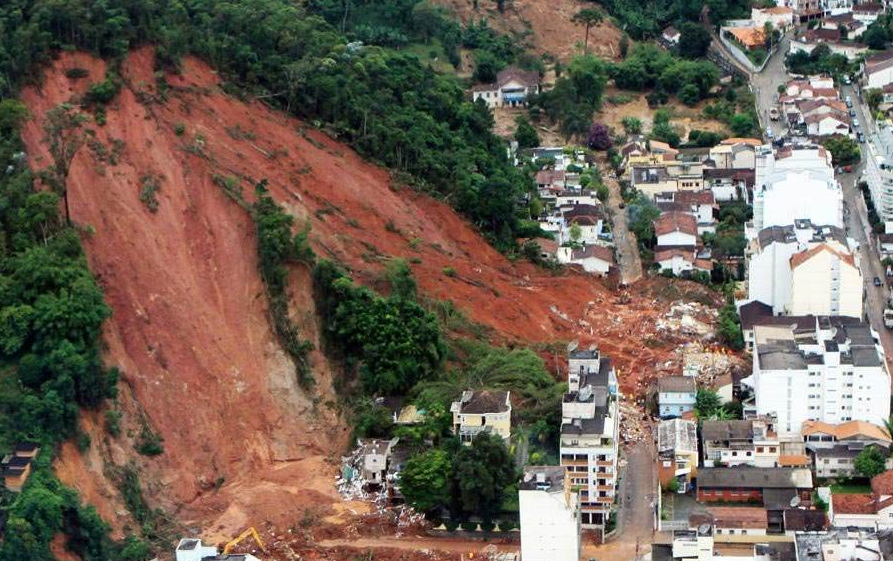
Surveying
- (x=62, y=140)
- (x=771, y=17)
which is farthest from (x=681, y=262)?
(x=771, y=17)

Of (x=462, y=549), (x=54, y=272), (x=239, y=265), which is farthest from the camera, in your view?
(x=239, y=265)

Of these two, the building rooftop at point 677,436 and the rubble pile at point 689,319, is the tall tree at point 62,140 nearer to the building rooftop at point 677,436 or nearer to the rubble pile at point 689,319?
the building rooftop at point 677,436

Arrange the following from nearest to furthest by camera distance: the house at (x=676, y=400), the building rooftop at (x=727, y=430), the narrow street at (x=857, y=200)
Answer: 1. the building rooftop at (x=727, y=430)
2. the house at (x=676, y=400)
3. the narrow street at (x=857, y=200)

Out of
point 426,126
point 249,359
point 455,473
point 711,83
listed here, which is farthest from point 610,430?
point 711,83

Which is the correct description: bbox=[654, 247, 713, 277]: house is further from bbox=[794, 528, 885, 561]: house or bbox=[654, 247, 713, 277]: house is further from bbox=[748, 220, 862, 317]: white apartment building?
bbox=[794, 528, 885, 561]: house

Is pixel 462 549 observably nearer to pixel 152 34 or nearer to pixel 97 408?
pixel 97 408

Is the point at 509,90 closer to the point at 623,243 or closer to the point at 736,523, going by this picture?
the point at 623,243

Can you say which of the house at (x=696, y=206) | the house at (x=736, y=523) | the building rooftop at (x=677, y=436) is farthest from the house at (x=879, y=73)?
the house at (x=736, y=523)
